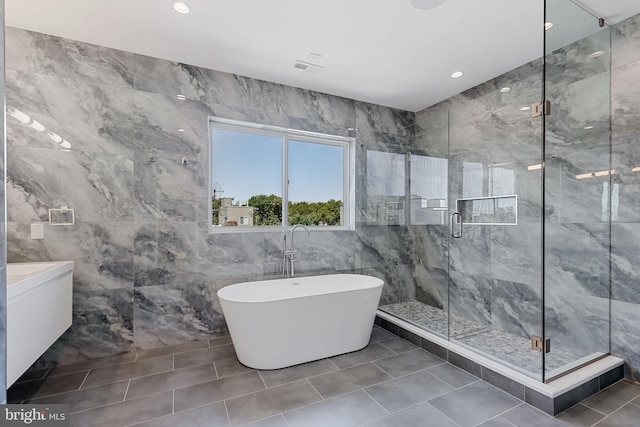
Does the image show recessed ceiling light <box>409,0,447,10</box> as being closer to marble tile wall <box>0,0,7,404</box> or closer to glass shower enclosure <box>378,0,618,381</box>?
glass shower enclosure <box>378,0,618,381</box>

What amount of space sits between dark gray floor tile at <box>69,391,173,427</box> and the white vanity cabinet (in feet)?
1.47

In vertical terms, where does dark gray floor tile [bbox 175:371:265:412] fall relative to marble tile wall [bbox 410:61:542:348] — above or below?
below

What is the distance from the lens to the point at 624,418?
1.76 m

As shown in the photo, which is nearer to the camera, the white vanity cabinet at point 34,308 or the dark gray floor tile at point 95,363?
the white vanity cabinet at point 34,308

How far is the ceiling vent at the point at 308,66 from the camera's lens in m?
2.80

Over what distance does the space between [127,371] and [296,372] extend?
1354 millimetres

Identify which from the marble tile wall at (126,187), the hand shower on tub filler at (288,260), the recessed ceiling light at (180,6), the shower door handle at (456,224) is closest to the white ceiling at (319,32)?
the recessed ceiling light at (180,6)

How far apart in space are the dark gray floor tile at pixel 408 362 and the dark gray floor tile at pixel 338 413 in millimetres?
450

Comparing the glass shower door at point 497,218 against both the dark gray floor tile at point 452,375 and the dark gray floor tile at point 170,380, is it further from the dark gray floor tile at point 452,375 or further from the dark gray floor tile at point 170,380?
the dark gray floor tile at point 170,380

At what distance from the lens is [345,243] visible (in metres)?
3.58

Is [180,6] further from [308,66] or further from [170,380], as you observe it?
[170,380]

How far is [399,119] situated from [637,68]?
2243mm

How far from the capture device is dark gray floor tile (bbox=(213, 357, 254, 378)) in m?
2.29

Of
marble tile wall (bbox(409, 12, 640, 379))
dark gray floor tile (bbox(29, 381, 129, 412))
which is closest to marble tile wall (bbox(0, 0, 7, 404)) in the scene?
dark gray floor tile (bbox(29, 381, 129, 412))
